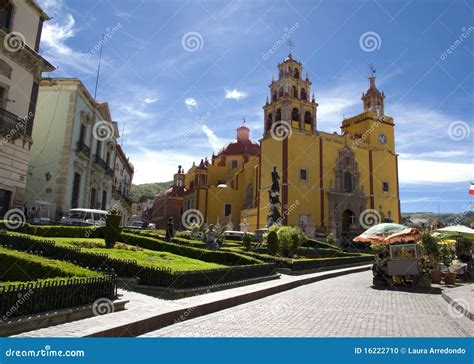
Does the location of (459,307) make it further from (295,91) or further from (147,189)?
(147,189)

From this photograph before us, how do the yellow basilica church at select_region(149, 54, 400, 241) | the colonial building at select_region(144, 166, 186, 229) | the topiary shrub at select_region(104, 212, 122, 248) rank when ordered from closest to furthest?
the topiary shrub at select_region(104, 212, 122, 248)
the yellow basilica church at select_region(149, 54, 400, 241)
the colonial building at select_region(144, 166, 186, 229)

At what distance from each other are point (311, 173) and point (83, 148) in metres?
23.2

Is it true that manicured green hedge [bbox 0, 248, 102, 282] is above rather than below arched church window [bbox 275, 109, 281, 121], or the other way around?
below

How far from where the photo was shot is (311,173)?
3944cm

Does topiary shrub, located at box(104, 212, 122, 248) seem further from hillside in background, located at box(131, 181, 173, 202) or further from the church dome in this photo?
hillside in background, located at box(131, 181, 173, 202)

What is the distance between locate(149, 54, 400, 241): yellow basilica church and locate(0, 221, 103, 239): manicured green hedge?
70.4 ft

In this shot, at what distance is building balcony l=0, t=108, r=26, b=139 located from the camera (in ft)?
49.8

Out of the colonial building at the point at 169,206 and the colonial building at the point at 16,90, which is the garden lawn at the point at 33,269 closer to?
the colonial building at the point at 16,90

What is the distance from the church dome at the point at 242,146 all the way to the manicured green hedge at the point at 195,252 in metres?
37.4

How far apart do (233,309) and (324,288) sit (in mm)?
5255

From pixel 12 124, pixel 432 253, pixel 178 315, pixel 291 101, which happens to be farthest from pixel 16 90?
pixel 291 101

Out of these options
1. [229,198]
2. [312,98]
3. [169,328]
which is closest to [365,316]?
[169,328]

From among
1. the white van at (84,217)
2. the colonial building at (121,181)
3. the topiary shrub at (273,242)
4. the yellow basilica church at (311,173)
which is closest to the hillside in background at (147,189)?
the colonial building at (121,181)

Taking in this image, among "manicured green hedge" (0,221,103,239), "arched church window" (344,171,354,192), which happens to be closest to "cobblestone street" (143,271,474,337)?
"manicured green hedge" (0,221,103,239)
